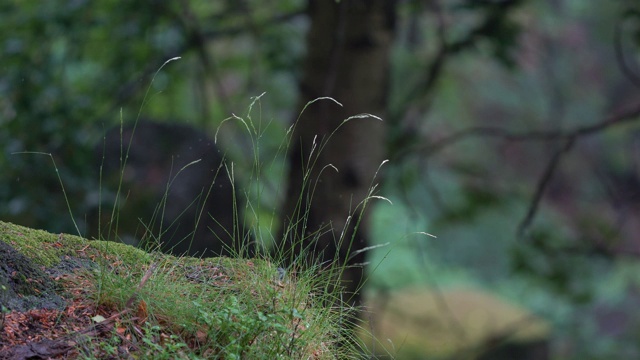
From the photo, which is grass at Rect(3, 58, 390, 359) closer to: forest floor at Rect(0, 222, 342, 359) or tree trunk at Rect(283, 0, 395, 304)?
forest floor at Rect(0, 222, 342, 359)

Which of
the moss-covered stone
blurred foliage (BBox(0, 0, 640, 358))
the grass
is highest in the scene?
the moss-covered stone

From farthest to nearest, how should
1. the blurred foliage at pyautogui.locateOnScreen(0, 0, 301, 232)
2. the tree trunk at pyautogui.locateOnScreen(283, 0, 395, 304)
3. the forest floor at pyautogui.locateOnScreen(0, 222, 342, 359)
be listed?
1. the blurred foliage at pyautogui.locateOnScreen(0, 0, 301, 232)
2. the tree trunk at pyautogui.locateOnScreen(283, 0, 395, 304)
3. the forest floor at pyautogui.locateOnScreen(0, 222, 342, 359)

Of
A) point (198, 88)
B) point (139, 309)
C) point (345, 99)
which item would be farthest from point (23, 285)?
point (198, 88)

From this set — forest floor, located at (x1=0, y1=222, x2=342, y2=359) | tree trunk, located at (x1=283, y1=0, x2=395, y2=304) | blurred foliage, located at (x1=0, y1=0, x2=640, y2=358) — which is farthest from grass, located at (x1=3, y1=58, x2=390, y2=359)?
tree trunk, located at (x1=283, y1=0, x2=395, y2=304)

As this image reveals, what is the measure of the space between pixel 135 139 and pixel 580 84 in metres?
8.38

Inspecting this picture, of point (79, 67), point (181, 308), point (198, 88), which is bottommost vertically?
point (198, 88)

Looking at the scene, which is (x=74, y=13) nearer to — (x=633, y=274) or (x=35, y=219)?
(x=35, y=219)

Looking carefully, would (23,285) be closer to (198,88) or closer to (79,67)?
(79,67)

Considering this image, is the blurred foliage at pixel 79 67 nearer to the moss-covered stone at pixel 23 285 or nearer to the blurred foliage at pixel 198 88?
the blurred foliage at pixel 198 88

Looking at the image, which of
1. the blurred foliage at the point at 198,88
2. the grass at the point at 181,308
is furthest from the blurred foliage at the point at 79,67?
the grass at the point at 181,308

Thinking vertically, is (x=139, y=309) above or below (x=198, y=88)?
above

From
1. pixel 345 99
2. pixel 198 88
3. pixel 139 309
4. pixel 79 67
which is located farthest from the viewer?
pixel 198 88

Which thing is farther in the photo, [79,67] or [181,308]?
[79,67]

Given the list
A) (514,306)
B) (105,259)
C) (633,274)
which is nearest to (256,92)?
(105,259)
